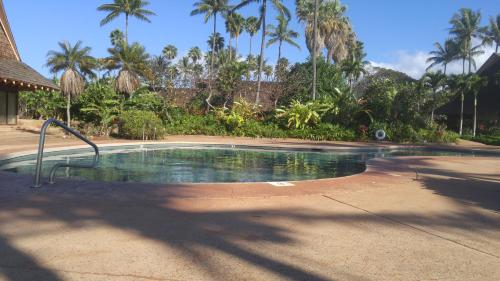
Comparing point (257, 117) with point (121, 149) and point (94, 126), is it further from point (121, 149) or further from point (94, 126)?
point (121, 149)

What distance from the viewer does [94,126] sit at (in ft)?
70.3

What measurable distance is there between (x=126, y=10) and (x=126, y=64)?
17.5 meters

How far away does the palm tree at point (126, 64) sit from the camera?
74.2 feet

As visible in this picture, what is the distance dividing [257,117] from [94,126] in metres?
10.4

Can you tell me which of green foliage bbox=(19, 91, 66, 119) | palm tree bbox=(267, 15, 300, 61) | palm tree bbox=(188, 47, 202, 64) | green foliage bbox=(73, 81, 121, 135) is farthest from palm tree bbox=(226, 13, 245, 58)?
green foliage bbox=(73, 81, 121, 135)

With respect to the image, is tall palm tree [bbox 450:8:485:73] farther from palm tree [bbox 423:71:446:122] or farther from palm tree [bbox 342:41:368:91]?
palm tree [bbox 423:71:446:122]

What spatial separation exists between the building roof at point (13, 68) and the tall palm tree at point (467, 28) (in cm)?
4733

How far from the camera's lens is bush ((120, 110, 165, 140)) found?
65.0 ft

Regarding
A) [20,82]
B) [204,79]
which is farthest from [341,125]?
[20,82]

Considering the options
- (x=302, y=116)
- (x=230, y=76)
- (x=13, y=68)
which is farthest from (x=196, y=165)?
(x=230, y=76)

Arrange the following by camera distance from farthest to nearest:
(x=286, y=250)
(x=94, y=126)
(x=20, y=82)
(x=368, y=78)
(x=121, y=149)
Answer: (x=368, y=78) → (x=94, y=126) → (x=20, y=82) → (x=121, y=149) → (x=286, y=250)

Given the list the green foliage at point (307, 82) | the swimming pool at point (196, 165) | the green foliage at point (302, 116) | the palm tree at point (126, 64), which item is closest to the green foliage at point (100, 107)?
the palm tree at point (126, 64)

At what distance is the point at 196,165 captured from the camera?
480 inches

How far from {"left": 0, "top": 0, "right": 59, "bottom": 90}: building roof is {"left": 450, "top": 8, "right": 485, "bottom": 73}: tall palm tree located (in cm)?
4733
